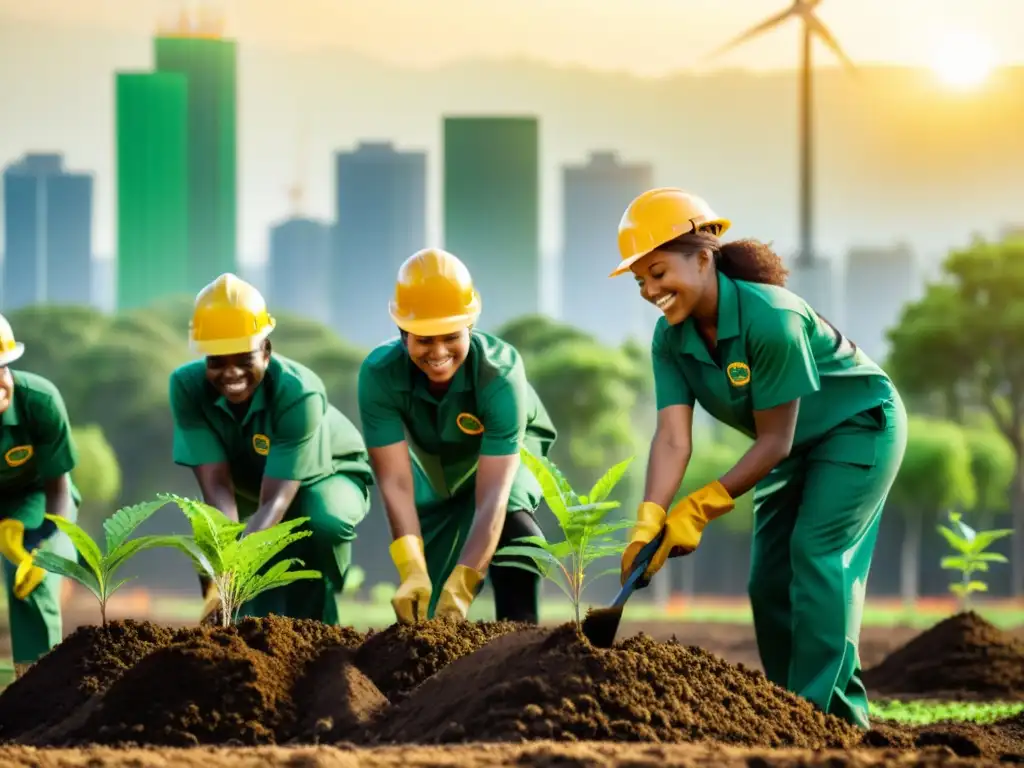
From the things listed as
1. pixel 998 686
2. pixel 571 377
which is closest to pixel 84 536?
pixel 998 686

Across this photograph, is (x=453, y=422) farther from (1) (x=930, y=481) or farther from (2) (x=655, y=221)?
(1) (x=930, y=481)

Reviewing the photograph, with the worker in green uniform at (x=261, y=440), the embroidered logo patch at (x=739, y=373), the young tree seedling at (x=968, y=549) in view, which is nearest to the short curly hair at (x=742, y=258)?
the embroidered logo patch at (x=739, y=373)

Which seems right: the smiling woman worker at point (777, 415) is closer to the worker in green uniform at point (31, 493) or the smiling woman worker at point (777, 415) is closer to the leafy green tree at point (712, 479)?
the worker in green uniform at point (31, 493)

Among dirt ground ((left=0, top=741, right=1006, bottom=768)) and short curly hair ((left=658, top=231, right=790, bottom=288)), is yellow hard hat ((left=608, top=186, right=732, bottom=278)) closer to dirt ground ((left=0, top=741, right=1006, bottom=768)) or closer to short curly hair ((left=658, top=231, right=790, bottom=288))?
short curly hair ((left=658, top=231, right=790, bottom=288))

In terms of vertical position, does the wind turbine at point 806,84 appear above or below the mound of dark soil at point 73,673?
above

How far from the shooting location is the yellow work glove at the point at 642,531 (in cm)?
532

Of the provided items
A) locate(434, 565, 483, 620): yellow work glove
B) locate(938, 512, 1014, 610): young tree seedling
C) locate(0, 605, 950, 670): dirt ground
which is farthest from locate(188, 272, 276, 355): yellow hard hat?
locate(938, 512, 1014, 610): young tree seedling

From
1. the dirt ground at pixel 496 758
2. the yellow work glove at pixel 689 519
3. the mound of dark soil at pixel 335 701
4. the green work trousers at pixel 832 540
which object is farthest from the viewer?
the green work trousers at pixel 832 540

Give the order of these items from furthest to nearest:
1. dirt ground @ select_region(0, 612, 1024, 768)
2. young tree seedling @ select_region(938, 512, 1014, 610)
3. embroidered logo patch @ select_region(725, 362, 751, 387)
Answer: young tree seedling @ select_region(938, 512, 1014, 610) < embroidered logo patch @ select_region(725, 362, 751, 387) < dirt ground @ select_region(0, 612, 1024, 768)

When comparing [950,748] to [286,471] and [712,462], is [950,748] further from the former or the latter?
[712,462]

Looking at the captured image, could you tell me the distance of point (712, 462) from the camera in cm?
2422

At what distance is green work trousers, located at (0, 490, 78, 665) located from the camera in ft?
23.4

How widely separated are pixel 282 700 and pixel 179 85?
119 ft

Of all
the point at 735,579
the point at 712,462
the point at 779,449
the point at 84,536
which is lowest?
the point at 735,579
